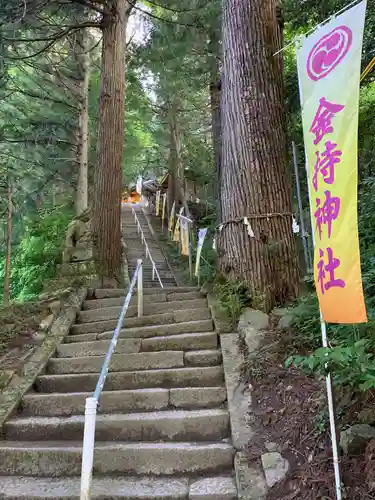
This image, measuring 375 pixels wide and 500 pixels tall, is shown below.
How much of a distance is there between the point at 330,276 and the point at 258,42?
393 centimetres

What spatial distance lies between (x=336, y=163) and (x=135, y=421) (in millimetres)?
2663

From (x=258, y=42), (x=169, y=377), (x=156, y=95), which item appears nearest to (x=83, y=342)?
(x=169, y=377)

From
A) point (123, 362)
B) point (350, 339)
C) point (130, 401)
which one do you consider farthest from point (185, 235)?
point (350, 339)

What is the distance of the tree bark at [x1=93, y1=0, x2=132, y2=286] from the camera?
7797 millimetres

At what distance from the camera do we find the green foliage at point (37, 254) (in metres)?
11.0

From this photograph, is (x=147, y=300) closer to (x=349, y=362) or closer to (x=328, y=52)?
(x=349, y=362)

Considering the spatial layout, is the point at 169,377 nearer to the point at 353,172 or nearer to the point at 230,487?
the point at 230,487

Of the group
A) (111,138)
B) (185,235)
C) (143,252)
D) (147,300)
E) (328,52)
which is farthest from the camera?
(143,252)

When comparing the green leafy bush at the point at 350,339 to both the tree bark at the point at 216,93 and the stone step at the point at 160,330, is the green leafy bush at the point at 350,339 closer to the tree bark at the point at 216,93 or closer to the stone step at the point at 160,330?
the stone step at the point at 160,330

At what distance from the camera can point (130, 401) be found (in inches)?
152

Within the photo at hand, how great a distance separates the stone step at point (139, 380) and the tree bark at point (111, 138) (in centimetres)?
350

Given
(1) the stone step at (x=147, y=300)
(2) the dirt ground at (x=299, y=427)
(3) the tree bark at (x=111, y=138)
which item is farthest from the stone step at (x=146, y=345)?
(3) the tree bark at (x=111, y=138)

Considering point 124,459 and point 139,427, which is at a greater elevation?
point 139,427

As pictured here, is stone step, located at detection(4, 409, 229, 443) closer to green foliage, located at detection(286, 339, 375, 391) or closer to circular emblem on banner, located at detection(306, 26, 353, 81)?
green foliage, located at detection(286, 339, 375, 391)
